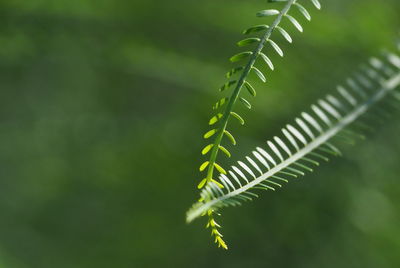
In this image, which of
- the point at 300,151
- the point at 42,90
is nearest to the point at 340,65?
the point at 300,151

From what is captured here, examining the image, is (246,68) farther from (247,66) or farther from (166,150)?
(166,150)

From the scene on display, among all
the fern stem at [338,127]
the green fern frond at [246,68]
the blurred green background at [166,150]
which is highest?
the blurred green background at [166,150]

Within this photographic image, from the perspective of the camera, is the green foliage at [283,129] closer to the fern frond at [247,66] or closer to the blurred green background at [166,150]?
the fern frond at [247,66]

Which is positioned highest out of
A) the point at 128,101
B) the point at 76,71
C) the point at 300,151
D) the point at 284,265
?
the point at 128,101

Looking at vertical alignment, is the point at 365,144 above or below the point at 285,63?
below

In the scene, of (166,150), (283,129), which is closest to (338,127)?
(283,129)

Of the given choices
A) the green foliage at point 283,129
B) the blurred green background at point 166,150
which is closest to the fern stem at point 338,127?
the green foliage at point 283,129

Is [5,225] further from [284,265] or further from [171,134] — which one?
[284,265]

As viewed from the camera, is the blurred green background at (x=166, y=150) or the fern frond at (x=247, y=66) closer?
the fern frond at (x=247, y=66)

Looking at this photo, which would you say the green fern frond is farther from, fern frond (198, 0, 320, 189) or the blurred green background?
the blurred green background
